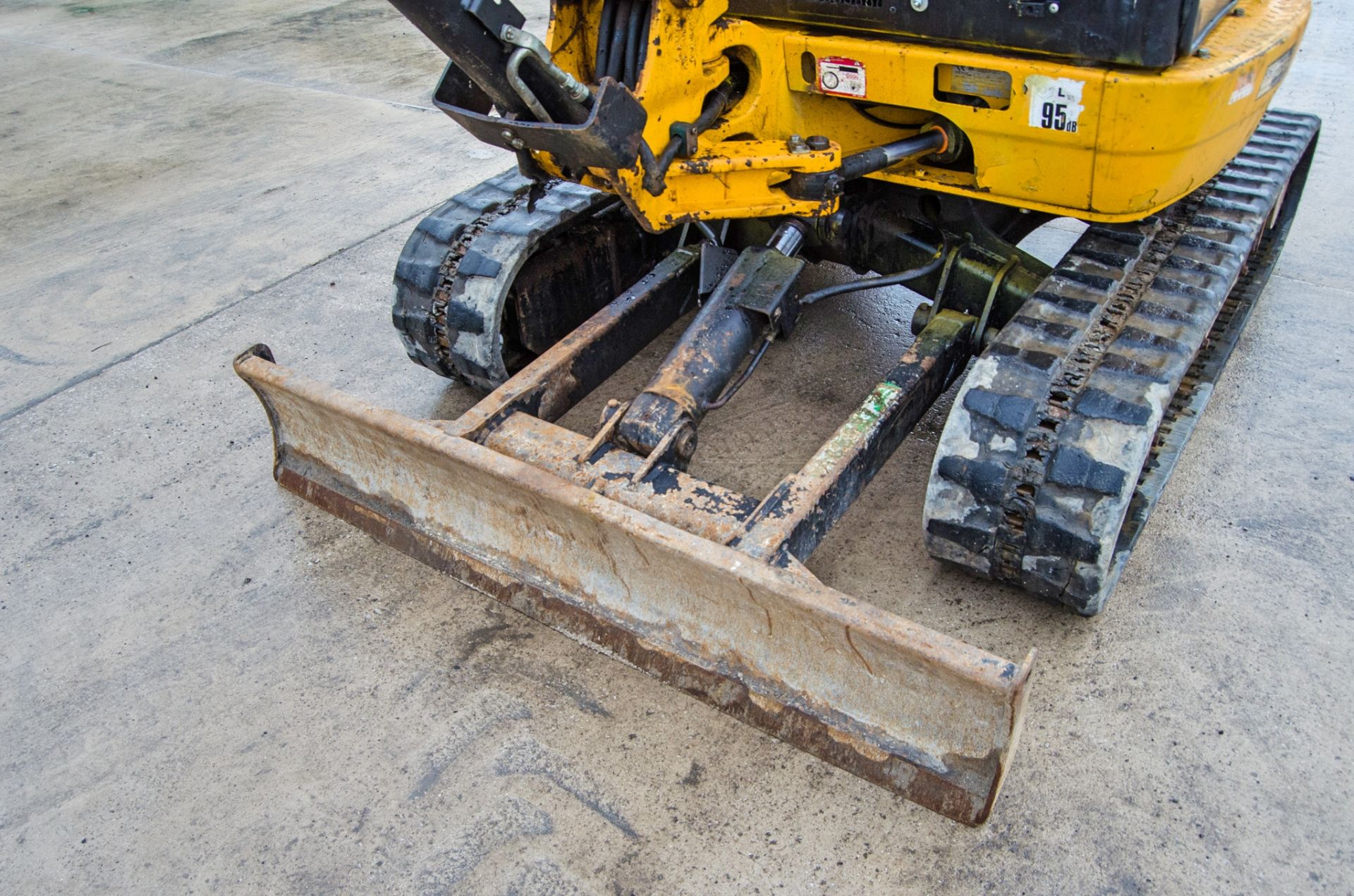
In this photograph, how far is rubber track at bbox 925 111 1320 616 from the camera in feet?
8.25

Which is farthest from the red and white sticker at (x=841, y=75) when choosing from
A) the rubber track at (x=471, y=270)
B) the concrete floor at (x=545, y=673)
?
the concrete floor at (x=545, y=673)

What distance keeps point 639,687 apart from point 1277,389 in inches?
103

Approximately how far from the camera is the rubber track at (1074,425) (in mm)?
2516

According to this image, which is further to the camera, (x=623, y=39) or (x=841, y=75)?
(x=841, y=75)

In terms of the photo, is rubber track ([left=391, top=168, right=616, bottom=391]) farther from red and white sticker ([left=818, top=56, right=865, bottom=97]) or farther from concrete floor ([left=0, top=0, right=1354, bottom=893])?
red and white sticker ([left=818, top=56, right=865, bottom=97])

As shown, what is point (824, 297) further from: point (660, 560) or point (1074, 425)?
point (660, 560)

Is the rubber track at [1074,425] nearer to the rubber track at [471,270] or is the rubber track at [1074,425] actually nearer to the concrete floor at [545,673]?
the concrete floor at [545,673]

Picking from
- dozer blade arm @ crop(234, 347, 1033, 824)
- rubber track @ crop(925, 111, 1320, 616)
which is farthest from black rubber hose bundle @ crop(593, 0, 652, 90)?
rubber track @ crop(925, 111, 1320, 616)

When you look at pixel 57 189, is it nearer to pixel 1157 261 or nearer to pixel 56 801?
pixel 56 801

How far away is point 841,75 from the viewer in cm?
295

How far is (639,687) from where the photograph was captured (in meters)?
2.79

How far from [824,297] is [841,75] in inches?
32.2

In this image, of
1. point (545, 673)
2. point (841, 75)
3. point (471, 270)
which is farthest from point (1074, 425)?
point (471, 270)

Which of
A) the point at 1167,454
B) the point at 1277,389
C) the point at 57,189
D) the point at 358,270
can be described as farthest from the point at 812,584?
the point at 57,189
